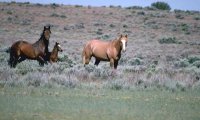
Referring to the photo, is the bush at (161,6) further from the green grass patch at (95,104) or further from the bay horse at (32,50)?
the green grass patch at (95,104)

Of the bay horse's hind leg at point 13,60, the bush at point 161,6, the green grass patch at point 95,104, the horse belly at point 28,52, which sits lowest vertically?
the bush at point 161,6

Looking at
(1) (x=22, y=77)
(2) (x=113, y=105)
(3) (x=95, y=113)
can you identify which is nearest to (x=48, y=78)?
(1) (x=22, y=77)

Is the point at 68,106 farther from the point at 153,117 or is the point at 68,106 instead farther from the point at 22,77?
the point at 22,77

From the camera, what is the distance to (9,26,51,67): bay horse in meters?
25.0

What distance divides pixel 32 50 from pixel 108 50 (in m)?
3.53

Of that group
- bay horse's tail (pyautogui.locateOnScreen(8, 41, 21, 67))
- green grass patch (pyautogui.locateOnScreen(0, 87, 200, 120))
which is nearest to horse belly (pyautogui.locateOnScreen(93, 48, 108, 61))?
bay horse's tail (pyautogui.locateOnScreen(8, 41, 21, 67))

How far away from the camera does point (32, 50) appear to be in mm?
24984

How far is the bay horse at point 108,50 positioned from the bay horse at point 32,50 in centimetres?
269

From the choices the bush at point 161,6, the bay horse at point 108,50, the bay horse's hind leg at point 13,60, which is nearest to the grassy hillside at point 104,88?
the bay horse's hind leg at point 13,60

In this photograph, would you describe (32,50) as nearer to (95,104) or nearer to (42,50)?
(42,50)

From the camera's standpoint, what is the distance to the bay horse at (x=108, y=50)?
981 inches

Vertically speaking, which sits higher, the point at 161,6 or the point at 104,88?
the point at 104,88

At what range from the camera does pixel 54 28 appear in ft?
210

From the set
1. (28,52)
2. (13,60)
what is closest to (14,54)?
(13,60)
